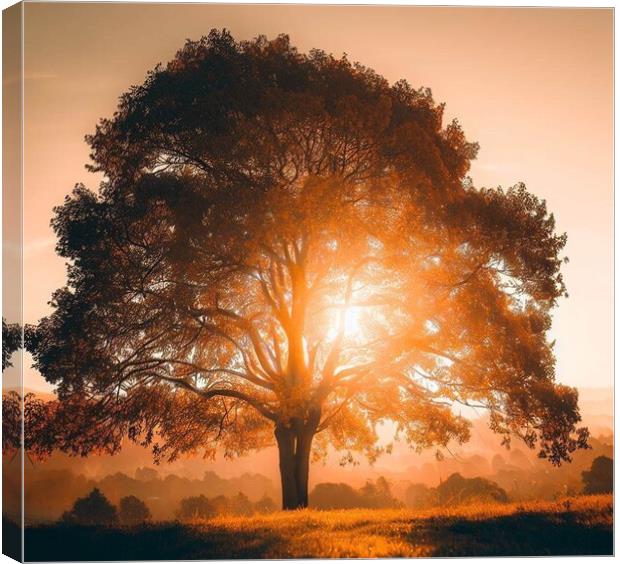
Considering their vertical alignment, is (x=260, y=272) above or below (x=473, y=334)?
above

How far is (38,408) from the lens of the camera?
12953mm

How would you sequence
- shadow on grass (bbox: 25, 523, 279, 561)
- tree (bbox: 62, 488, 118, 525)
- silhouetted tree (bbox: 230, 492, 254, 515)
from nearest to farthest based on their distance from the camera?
shadow on grass (bbox: 25, 523, 279, 561), tree (bbox: 62, 488, 118, 525), silhouetted tree (bbox: 230, 492, 254, 515)

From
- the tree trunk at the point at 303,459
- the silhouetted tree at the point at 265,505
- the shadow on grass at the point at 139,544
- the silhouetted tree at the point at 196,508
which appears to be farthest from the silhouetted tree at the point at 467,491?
A: the silhouetted tree at the point at 196,508

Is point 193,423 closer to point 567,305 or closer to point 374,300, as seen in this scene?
point 374,300

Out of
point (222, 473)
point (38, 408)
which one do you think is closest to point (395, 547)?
point (222, 473)

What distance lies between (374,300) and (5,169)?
18.7 ft

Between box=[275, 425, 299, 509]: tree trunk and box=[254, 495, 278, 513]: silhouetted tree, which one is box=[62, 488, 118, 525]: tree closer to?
box=[254, 495, 278, 513]: silhouetted tree

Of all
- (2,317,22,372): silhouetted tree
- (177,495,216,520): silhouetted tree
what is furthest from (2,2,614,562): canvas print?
(2,317,22,372): silhouetted tree

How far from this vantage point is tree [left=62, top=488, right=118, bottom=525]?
42.8ft

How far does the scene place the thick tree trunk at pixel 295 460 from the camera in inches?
543

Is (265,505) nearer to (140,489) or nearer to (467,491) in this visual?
(140,489)

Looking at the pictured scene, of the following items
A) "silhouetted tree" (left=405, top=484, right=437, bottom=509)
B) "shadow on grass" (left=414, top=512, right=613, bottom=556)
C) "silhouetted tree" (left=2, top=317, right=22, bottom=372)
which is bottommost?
"shadow on grass" (left=414, top=512, right=613, bottom=556)

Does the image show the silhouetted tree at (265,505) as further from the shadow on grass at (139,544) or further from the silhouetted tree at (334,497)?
the shadow on grass at (139,544)

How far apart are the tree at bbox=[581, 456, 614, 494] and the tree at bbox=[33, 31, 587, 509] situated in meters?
0.40
